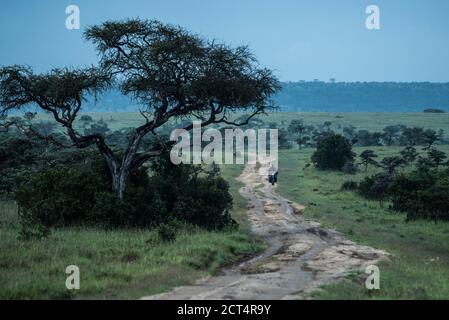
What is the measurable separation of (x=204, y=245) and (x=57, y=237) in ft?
14.5

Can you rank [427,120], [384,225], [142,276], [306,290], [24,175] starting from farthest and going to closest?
[427,120]
[24,175]
[384,225]
[142,276]
[306,290]

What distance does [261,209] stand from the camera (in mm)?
26812

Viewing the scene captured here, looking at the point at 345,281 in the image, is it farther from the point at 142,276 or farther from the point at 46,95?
the point at 46,95

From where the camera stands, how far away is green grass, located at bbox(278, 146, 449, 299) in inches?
440

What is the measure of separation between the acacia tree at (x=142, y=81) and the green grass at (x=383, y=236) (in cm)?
748

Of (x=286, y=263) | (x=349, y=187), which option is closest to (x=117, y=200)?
(x=286, y=263)

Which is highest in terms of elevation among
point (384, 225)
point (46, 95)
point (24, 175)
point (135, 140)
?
point (46, 95)

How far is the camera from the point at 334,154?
45.5 m

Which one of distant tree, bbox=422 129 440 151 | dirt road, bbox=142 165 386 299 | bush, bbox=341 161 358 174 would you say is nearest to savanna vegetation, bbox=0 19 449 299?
dirt road, bbox=142 165 386 299

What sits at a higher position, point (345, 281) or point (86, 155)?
point (86, 155)

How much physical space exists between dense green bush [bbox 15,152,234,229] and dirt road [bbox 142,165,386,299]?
2.35 m

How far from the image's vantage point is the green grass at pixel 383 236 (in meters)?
11.2

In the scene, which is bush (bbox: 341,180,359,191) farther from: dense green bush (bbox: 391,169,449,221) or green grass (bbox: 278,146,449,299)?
dense green bush (bbox: 391,169,449,221)

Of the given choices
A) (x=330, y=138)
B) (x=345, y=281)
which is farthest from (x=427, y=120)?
(x=345, y=281)
